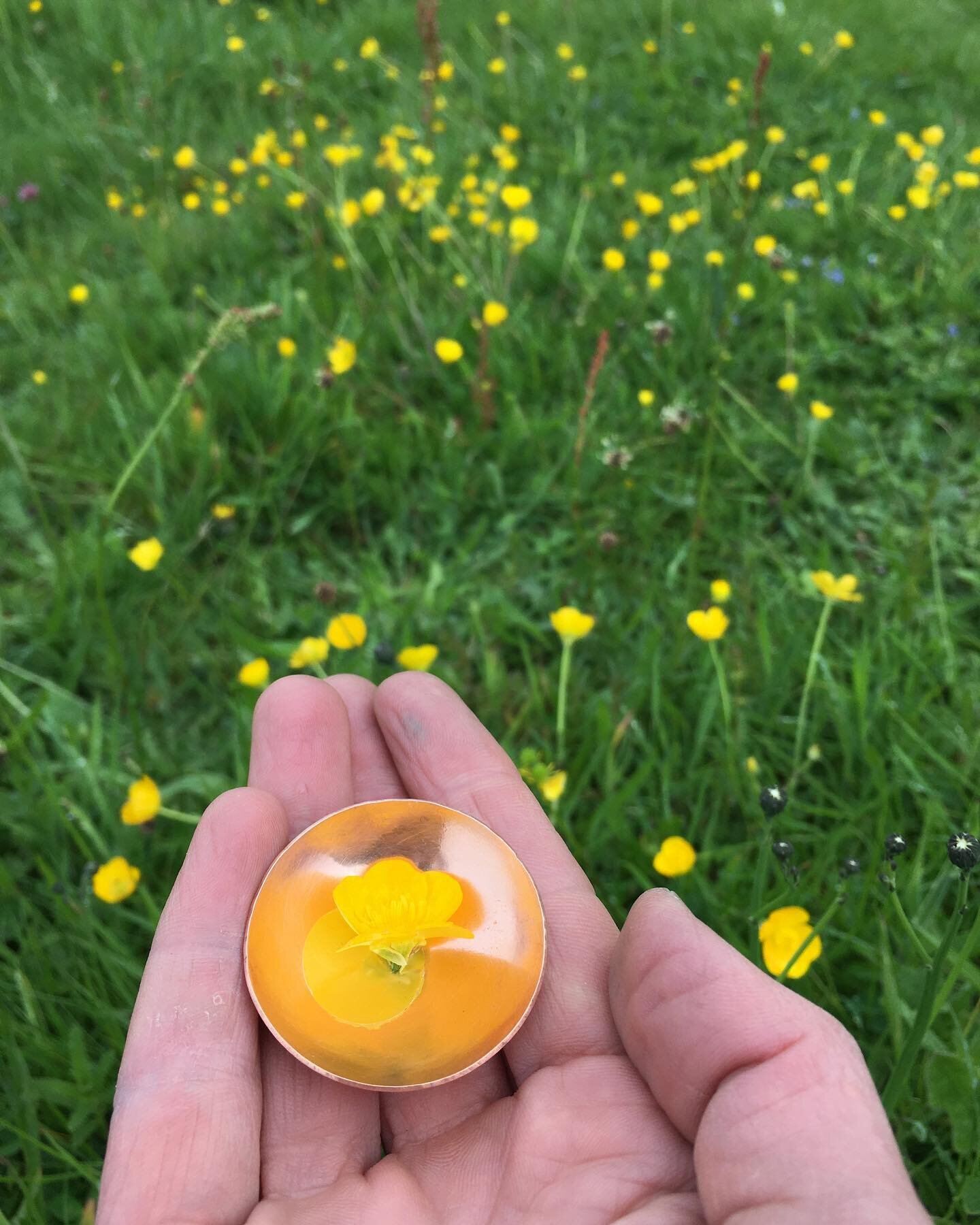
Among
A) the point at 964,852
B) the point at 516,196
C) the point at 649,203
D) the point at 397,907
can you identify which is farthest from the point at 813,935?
the point at 649,203

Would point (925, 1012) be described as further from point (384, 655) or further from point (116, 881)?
point (116, 881)

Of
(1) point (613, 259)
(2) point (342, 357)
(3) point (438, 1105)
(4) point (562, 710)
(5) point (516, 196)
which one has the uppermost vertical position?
(5) point (516, 196)

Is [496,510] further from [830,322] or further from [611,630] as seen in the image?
[830,322]

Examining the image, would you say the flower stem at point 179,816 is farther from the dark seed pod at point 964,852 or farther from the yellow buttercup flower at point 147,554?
the dark seed pod at point 964,852

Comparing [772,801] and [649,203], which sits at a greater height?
[649,203]

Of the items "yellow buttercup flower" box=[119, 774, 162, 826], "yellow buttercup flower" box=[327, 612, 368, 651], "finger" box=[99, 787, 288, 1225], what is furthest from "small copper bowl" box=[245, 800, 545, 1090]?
"yellow buttercup flower" box=[327, 612, 368, 651]

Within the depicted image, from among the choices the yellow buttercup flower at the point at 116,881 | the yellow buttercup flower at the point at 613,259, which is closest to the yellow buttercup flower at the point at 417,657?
the yellow buttercup flower at the point at 116,881

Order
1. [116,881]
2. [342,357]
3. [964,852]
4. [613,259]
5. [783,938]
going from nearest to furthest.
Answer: [964,852] → [783,938] → [116,881] → [342,357] → [613,259]
